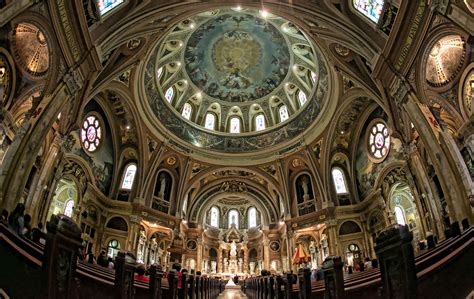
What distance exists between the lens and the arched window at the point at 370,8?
41.4 feet

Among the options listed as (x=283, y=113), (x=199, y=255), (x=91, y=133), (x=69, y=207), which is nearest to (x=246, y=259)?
(x=199, y=255)

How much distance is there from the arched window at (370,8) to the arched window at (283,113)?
45.1ft

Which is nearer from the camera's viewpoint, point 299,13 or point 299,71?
point 299,13

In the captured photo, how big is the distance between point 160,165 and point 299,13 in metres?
15.9

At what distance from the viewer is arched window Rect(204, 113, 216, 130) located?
2803 centimetres

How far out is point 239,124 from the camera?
28.8 m

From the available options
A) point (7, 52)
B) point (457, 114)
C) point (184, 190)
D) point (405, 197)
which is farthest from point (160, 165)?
point (457, 114)

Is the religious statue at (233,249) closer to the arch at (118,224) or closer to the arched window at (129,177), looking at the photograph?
the arch at (118,224)

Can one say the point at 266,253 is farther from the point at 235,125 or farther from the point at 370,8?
the point at 370,8

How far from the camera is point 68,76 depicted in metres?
11.9

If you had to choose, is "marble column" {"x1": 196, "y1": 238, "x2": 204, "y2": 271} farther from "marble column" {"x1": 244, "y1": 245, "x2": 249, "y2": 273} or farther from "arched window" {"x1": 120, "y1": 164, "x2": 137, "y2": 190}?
"arched window" {"x1": 120, "y1": 164, "x2": 137, "y2": 190}

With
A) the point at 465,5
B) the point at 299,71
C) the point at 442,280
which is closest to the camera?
the point at 442,280

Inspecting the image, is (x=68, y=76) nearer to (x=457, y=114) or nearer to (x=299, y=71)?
(x=457, y=114)

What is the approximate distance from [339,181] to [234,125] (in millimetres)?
11211
